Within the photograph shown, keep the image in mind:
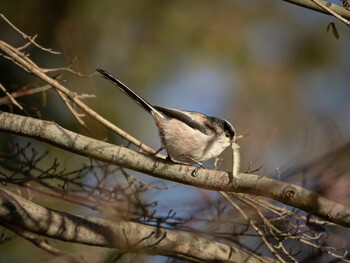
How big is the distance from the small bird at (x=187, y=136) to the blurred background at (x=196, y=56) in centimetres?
134

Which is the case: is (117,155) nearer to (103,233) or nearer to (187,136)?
(103,233)

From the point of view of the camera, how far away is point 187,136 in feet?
12.6

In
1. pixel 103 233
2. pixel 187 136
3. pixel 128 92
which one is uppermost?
pixel 128 92

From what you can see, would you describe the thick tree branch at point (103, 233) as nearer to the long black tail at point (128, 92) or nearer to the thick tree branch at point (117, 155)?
the thick tree branch at point (117, 155)

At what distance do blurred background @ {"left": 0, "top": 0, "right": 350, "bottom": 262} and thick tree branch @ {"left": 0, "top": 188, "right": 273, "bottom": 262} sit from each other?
185 centimetres

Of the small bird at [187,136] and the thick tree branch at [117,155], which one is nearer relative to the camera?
the thick tree branch at [117,155]

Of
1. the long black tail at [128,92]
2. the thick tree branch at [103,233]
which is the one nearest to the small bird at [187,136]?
the long black tail at [128,92]

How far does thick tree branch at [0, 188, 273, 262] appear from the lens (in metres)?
3.26

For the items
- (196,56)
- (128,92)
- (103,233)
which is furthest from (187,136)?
(196,56)

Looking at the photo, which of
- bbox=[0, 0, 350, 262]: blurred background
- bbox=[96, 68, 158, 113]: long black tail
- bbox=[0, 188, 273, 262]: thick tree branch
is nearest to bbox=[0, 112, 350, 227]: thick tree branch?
bbox=[0, 188, 273, 262]: thick tree branch

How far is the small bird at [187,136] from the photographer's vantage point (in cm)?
382

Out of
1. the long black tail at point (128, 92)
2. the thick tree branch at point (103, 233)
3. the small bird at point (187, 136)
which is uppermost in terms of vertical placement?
the long black tail at point (128, 92)

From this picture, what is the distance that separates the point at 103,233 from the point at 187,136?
2.73 feet

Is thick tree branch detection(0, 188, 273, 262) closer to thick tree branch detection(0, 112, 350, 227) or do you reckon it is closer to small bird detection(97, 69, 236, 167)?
thick tree branch detection(0, 112, 350, 227)
